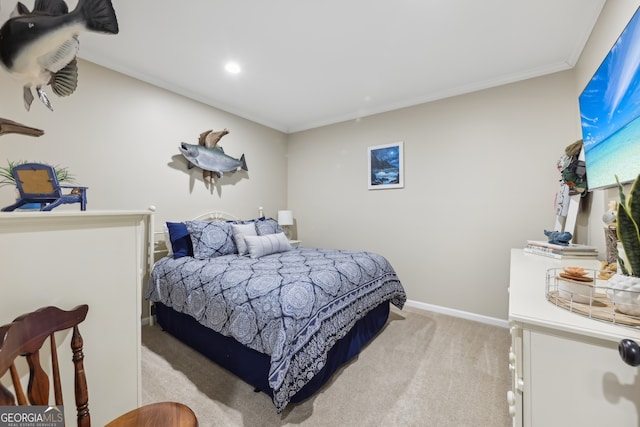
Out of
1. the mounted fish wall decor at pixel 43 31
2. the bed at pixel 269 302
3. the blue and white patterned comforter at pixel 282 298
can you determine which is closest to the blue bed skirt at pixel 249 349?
the bed at pixel 269 302

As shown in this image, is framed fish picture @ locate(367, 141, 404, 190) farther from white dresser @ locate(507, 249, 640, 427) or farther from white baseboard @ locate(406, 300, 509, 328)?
white dresser @ locate(507, 249, 640, 427)

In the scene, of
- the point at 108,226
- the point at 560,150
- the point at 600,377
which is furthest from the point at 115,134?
the point at 560,150

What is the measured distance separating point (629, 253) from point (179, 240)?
302cm

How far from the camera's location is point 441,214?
299cm

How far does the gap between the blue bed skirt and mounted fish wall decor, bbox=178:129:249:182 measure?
1600mm

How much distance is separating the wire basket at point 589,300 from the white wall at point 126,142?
3261 millimetres

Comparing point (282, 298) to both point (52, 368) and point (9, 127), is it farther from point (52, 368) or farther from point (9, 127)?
point (9, 127)

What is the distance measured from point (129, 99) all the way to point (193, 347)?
2.50m

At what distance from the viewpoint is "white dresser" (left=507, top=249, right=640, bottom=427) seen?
658 mm

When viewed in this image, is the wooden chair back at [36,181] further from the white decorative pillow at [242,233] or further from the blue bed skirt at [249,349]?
the white decorative pillow at [242,233]

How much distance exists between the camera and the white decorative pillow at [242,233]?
9.03 ft

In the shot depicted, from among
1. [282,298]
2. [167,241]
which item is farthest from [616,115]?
[167,241]

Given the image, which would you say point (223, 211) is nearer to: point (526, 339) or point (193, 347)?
point (193, 347)

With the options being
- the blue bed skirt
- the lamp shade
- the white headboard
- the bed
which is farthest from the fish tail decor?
the blue bed skirt
